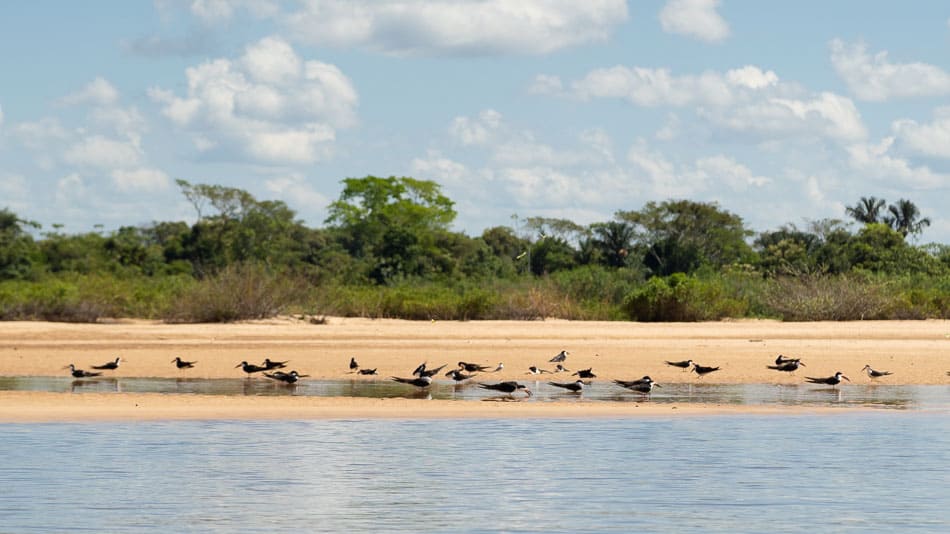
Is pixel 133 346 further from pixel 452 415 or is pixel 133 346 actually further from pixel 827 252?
pixel 827 252

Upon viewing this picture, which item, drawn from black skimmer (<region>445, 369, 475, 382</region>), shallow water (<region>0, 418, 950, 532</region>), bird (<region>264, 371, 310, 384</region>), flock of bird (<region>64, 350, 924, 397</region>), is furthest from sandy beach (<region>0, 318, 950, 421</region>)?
bird (<region>264, 371, 310, 384</region>)

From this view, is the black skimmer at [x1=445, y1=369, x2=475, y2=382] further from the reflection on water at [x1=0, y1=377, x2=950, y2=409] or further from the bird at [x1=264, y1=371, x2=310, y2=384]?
the bird at [x1=264, y1=371, x2=310, y2=384]

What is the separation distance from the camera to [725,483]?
12.8 m

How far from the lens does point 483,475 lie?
1314cm

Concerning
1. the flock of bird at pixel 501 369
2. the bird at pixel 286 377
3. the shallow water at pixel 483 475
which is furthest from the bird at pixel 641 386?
the bird at pixel 286 377

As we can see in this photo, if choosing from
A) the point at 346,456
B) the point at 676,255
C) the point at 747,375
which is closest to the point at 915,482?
the point at 346,456

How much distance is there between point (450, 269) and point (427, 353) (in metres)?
31.2

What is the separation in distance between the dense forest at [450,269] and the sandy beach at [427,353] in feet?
5.46

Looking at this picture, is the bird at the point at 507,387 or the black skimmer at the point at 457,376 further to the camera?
the black skimmer at the point at 457,376

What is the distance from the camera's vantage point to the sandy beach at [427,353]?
18.8 metres

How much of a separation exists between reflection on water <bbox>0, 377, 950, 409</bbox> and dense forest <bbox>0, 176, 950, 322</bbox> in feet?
52.7

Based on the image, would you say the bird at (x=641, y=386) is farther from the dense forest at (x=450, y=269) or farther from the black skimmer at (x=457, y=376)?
the dense forest at (x=450, y=269)

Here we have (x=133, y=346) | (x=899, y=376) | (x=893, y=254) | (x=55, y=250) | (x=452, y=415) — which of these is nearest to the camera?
(x=452, y=415)

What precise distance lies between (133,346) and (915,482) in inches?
872
